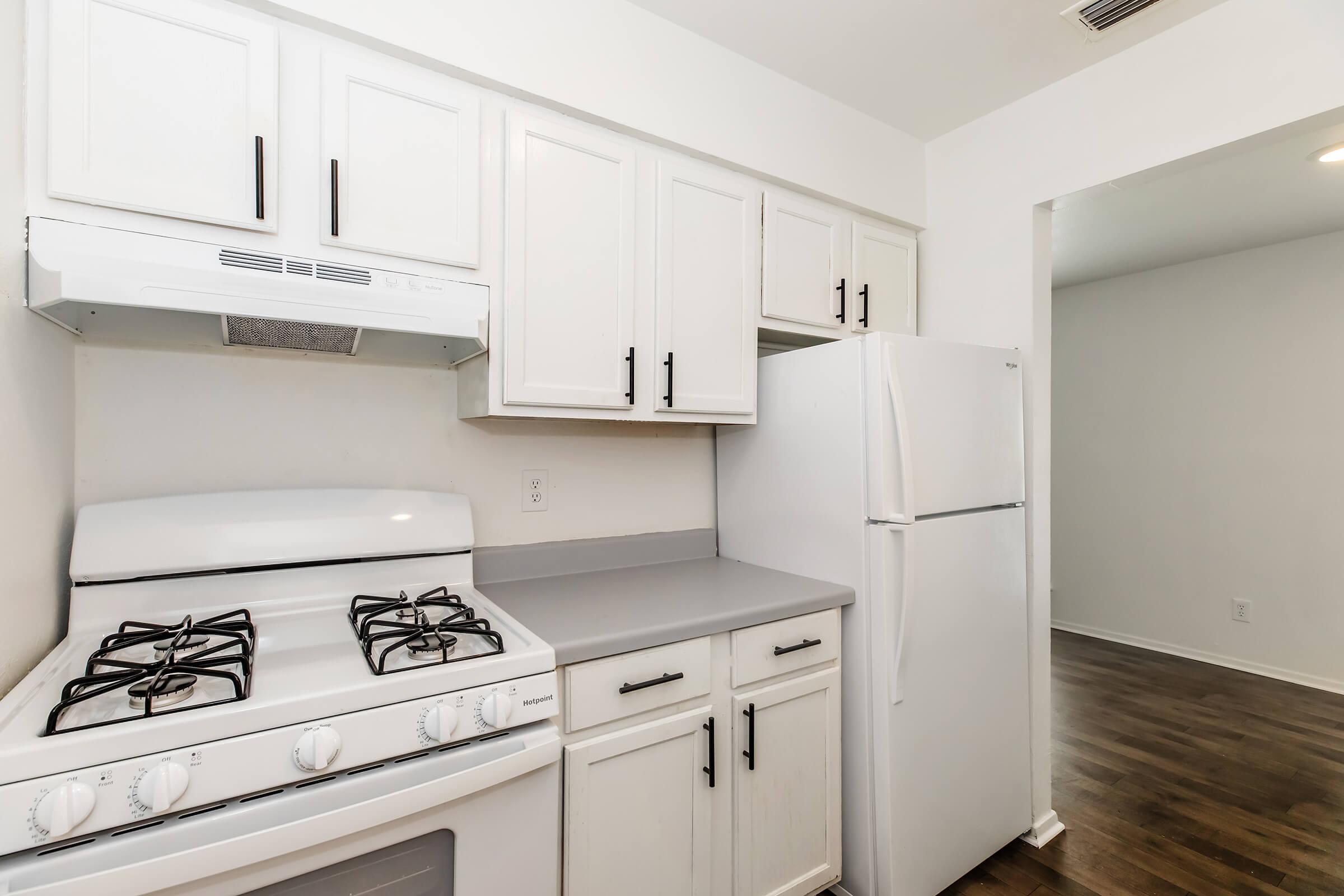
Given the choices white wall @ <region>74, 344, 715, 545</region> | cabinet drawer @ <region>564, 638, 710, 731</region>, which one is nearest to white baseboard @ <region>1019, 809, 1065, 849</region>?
cabinet drawer @ <region>564, 638, 710, 731</region>

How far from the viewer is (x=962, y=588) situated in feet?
5.97

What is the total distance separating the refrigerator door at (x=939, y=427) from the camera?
1.66 metres

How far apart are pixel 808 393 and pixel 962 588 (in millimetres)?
723

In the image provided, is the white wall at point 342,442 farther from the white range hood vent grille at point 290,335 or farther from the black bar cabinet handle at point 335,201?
the black bar cabinet handle at point 335,201

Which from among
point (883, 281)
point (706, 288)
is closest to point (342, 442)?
point (706, 288)

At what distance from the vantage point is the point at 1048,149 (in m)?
2.11

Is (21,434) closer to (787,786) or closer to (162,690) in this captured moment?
(162,690)

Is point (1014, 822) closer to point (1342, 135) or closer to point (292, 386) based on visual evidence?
point (292, 386)

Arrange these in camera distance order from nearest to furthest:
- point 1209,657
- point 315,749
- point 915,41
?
1. point 315,749
2. point 915,41
3. point 1209,657

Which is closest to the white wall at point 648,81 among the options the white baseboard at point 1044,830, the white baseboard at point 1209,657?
the white baseboard at point 1044,830

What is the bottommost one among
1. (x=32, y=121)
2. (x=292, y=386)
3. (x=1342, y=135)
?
(x=292, y=386)

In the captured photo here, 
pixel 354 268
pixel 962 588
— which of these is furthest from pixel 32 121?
pixel 962 588

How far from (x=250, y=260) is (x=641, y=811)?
1.43 metres

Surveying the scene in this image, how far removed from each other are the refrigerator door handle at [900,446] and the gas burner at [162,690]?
151 centimetres
